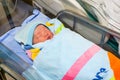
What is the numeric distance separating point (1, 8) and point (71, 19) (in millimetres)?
650

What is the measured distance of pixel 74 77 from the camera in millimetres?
1217

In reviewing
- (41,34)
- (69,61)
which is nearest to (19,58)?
(41,34)

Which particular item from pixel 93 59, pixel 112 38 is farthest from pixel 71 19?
pixel 93 59

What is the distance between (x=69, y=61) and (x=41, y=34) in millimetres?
270

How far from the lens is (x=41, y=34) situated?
1.41 meters

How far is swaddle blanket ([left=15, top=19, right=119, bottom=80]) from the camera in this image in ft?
4.00

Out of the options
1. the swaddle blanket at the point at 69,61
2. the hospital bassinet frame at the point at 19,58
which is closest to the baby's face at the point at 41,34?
the swaddle blanket at the point at 69,61

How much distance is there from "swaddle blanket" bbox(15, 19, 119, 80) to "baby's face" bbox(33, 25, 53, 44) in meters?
0.04

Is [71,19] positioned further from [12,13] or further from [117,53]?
[12,13]

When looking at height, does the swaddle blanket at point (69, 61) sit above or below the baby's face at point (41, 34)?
below

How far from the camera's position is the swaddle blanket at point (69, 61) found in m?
1.22

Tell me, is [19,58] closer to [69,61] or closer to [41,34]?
[41,34]

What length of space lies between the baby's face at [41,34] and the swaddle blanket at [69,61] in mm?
37

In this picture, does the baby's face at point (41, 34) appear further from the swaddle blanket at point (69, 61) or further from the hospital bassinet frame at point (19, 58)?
the hospital bassinet frame at point (19, 58)
